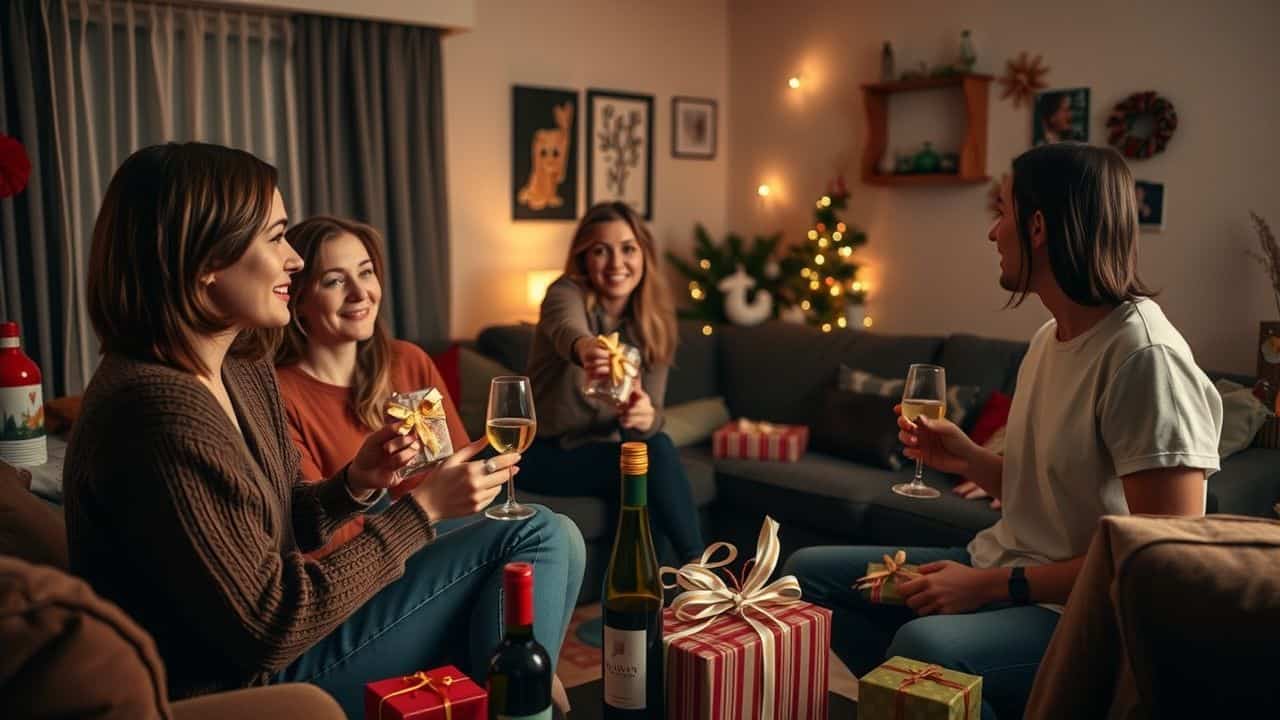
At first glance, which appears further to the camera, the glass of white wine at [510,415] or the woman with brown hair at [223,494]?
the glass of white wine at [510,415]

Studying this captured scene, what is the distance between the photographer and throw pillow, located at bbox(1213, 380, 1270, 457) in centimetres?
315

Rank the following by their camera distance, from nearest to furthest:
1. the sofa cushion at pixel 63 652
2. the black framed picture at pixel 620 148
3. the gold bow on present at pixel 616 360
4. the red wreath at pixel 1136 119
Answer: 1. the sofa cushion at pixel 63 652
2. the gold bow on present at pixel 616 360
3. the red wreath at pixel 1136 119
4. the black framed picture at pixel 620 148

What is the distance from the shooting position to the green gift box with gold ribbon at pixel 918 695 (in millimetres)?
1389

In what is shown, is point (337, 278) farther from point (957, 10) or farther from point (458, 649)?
point (957, 10)

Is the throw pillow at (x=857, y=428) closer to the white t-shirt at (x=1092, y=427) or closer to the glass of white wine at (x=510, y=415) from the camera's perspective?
the white t-shirt at (x=1092, y=427)

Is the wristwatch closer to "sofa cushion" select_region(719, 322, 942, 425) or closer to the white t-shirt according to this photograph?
the white t-shirt

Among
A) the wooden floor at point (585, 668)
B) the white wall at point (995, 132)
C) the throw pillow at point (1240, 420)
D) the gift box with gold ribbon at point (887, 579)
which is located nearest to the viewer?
the gift box with gold ribbon at point (887, 579)

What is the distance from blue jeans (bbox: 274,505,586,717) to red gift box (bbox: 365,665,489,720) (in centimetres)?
21

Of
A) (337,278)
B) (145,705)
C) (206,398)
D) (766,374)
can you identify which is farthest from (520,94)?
(145,705)

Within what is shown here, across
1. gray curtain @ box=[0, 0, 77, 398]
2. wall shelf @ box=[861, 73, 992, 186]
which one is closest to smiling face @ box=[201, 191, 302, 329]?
gray curtain @ box=[0, 0, 77, 398]

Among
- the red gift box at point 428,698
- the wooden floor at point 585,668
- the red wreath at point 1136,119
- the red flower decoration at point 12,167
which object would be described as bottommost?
the wooden floor at point 585,668

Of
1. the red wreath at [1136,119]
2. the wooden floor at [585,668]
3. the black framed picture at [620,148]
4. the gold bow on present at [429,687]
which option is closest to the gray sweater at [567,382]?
the wooden floor at [585,668]

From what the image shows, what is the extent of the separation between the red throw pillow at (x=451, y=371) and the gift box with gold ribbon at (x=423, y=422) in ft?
7.12

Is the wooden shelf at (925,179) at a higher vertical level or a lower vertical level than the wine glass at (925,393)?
higher
